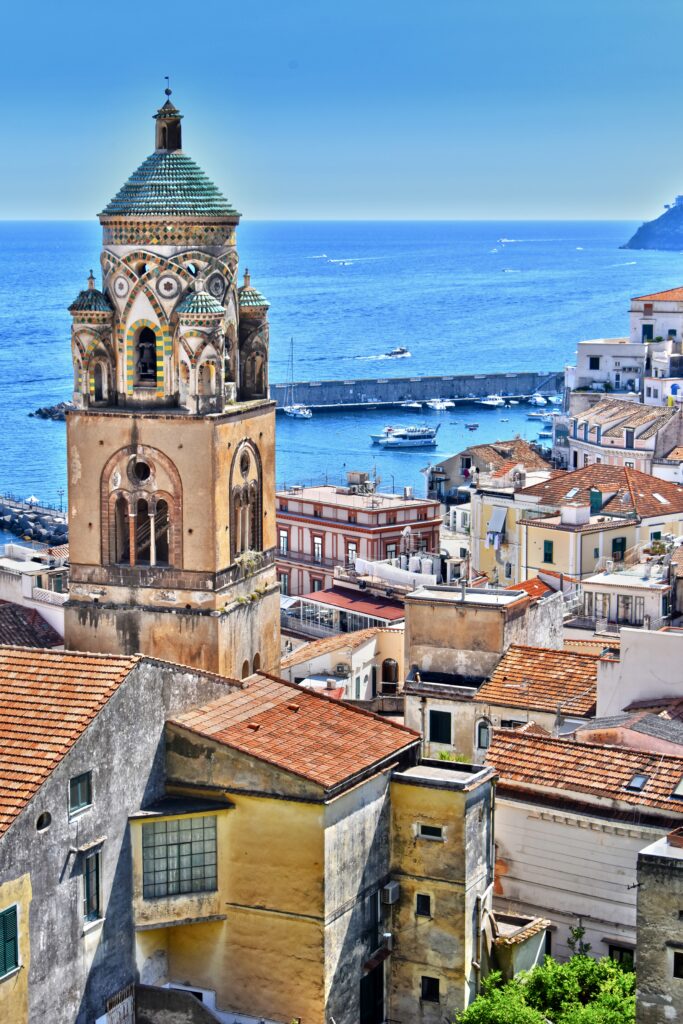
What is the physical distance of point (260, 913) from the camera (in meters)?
28.2

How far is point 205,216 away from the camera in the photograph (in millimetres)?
34844

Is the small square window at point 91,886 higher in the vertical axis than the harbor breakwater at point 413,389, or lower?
higher

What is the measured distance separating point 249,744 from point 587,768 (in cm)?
583

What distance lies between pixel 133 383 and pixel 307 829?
10.1 meters

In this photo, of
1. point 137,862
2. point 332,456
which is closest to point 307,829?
point 137,862

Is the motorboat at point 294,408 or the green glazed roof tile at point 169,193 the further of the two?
the motorboat at point 294,408

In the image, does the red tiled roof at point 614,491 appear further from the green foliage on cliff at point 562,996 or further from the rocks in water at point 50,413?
the rocks in water at point 50,413

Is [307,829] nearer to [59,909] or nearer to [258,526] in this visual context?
[59,909]

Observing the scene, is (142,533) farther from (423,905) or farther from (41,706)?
(423,905)

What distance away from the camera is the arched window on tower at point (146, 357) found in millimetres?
34938

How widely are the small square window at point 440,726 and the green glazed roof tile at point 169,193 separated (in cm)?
995

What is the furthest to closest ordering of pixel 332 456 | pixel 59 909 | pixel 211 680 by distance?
pixel 332 456 → pixel 211 680 → pixel 59 909

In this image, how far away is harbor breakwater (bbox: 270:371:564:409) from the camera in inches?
6531

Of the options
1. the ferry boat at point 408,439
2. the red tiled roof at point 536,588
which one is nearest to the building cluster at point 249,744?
the red tiled roof at point 536,588
